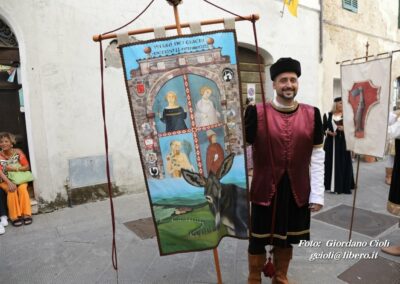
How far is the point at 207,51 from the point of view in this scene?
203 cm

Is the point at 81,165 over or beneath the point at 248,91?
beneath

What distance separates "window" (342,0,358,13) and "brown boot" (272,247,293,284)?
8388 millimetres

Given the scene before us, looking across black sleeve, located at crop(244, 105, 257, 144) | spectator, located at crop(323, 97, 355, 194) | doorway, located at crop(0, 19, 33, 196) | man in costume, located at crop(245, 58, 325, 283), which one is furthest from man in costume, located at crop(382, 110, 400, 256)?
doorway, located at crop(0, 19, 33, 196)

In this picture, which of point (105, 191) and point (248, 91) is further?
point (248, 91)

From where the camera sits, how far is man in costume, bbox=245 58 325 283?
2275 mm

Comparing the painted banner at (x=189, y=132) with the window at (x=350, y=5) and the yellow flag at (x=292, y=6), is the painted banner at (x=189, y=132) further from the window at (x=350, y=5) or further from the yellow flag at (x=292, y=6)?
the window at (x=350, y=5)

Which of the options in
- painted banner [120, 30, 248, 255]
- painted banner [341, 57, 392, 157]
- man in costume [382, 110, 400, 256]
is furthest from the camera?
painted banner [341, 57, 392, 157]

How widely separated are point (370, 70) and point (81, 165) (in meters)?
4.31

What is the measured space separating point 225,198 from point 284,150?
0.56 meters

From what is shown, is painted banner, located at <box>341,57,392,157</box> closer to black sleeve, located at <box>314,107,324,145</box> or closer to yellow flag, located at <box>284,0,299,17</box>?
black sleeve, located at <box>314,107,324,145</box>

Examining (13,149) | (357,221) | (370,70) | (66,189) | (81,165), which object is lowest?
(357,221)

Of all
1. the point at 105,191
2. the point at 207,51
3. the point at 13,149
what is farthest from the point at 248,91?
the point at 207,51

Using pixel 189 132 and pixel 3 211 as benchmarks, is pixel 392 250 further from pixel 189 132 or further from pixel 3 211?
pixel 3 211

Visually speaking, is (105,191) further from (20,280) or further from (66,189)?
(20,280)
